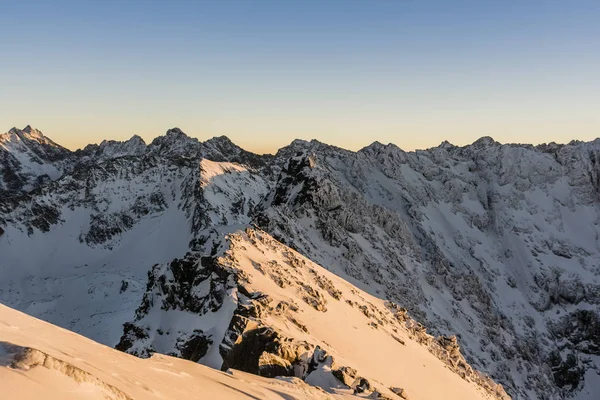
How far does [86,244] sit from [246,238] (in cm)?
9543

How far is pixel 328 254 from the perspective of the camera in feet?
240

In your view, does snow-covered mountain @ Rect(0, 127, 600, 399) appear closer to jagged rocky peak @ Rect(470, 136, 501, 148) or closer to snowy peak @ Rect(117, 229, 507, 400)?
snowy peak @ Rect(117, 229, 507, 400)

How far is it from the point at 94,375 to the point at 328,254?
61910 mm

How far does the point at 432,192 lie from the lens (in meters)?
151

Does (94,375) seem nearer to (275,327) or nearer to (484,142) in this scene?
(275,327)

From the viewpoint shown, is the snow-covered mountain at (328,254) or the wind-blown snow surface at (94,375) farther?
the snow-covered mountain at (328,254)

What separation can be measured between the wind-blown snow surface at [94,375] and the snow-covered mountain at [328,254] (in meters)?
8.19

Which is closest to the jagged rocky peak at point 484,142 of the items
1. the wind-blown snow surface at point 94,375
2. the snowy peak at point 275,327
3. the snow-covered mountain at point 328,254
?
the snow-covered mountain at point 328,254

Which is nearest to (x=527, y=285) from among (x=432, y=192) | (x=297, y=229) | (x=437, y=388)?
(x=432, y=192)

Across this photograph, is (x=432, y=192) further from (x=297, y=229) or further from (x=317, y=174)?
(x=297, y=229)

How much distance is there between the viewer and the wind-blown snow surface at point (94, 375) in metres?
10.4

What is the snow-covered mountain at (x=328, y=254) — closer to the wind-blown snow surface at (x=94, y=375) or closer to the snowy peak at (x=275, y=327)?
the snowy peak at (x=275, y=327)

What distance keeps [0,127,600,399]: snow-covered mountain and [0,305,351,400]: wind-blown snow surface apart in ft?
26.9

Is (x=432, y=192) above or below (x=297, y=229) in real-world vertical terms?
above
